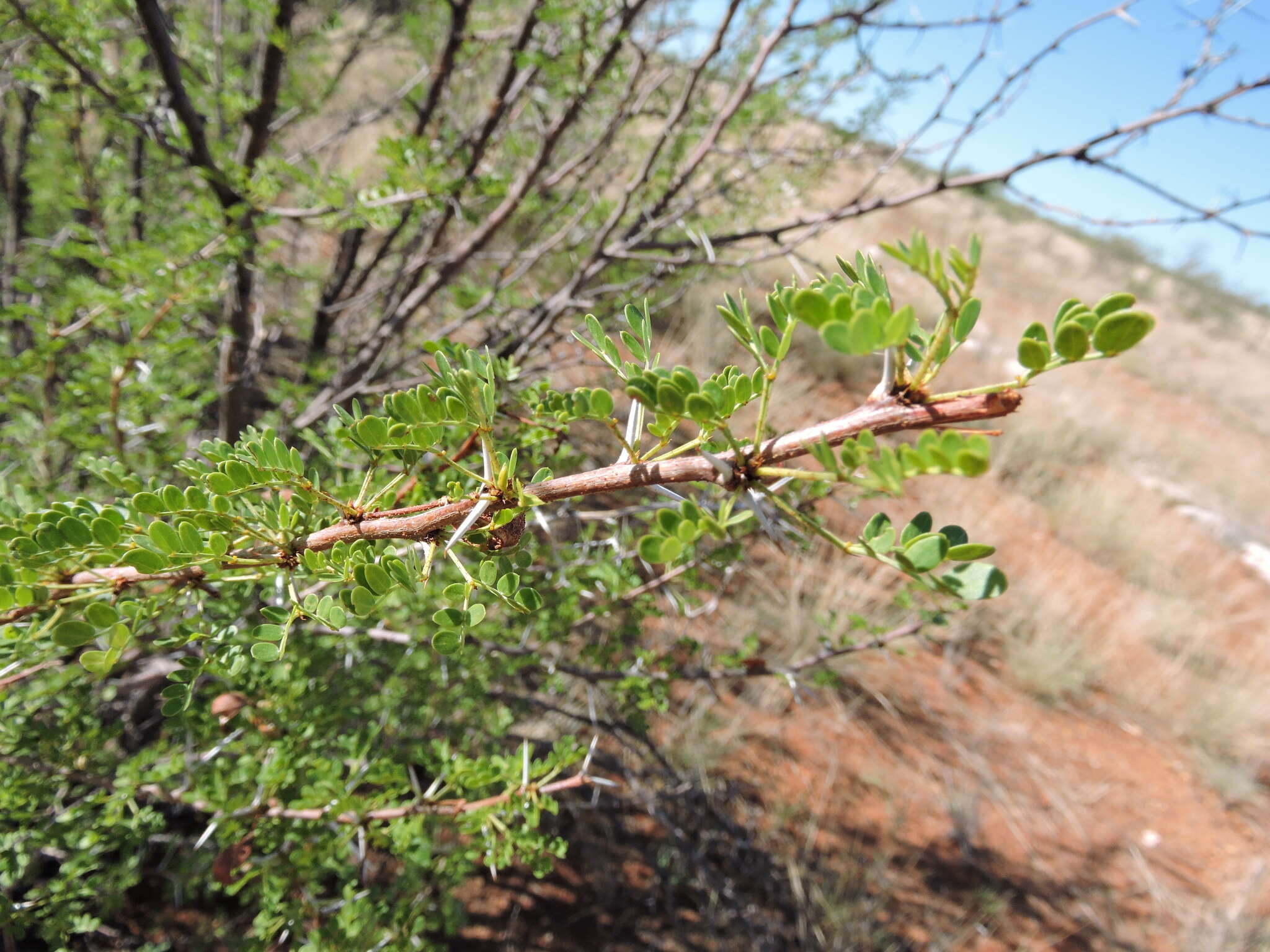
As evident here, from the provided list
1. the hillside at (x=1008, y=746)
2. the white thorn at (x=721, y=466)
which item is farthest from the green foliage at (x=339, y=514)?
the hillside at (x=1008, y=746)

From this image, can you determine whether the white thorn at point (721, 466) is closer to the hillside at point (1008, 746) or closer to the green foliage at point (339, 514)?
the green foliage at point (339, 514)

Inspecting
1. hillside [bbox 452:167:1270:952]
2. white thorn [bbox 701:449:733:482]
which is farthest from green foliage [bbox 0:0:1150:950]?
hillside [bbox 452:167:1270:952]

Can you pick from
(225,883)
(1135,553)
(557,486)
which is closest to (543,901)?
(225,883)

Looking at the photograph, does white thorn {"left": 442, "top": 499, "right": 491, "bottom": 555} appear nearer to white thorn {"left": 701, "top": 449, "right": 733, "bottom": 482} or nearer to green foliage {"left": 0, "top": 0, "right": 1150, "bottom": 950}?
green foliage {"left": 0, "top": 0, "right": 1150, "bottom": 950}

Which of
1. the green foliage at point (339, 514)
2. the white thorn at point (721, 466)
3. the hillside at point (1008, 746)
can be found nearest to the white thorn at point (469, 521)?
the green foliage at point (339, 514)

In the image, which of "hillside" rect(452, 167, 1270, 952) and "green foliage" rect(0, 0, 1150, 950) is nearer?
"green foliage" rect(0, 0, 1150, 950)

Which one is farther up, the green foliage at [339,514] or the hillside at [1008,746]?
the green foliage at [339,514]

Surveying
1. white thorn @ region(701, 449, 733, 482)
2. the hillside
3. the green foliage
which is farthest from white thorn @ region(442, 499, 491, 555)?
the hillside

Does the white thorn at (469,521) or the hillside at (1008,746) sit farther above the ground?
the white thorn at (469,521)

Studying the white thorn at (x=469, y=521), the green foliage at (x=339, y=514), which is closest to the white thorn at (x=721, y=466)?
the green foliage at (x=339, y=514)

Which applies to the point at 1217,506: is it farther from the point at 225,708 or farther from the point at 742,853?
the point at 225,708

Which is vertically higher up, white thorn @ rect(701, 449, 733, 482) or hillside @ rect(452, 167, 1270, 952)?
white thorn @ rect(701, 449, 733, 482)

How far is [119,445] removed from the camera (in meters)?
1.14

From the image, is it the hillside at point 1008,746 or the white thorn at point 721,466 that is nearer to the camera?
the white thorn at point 721,466
